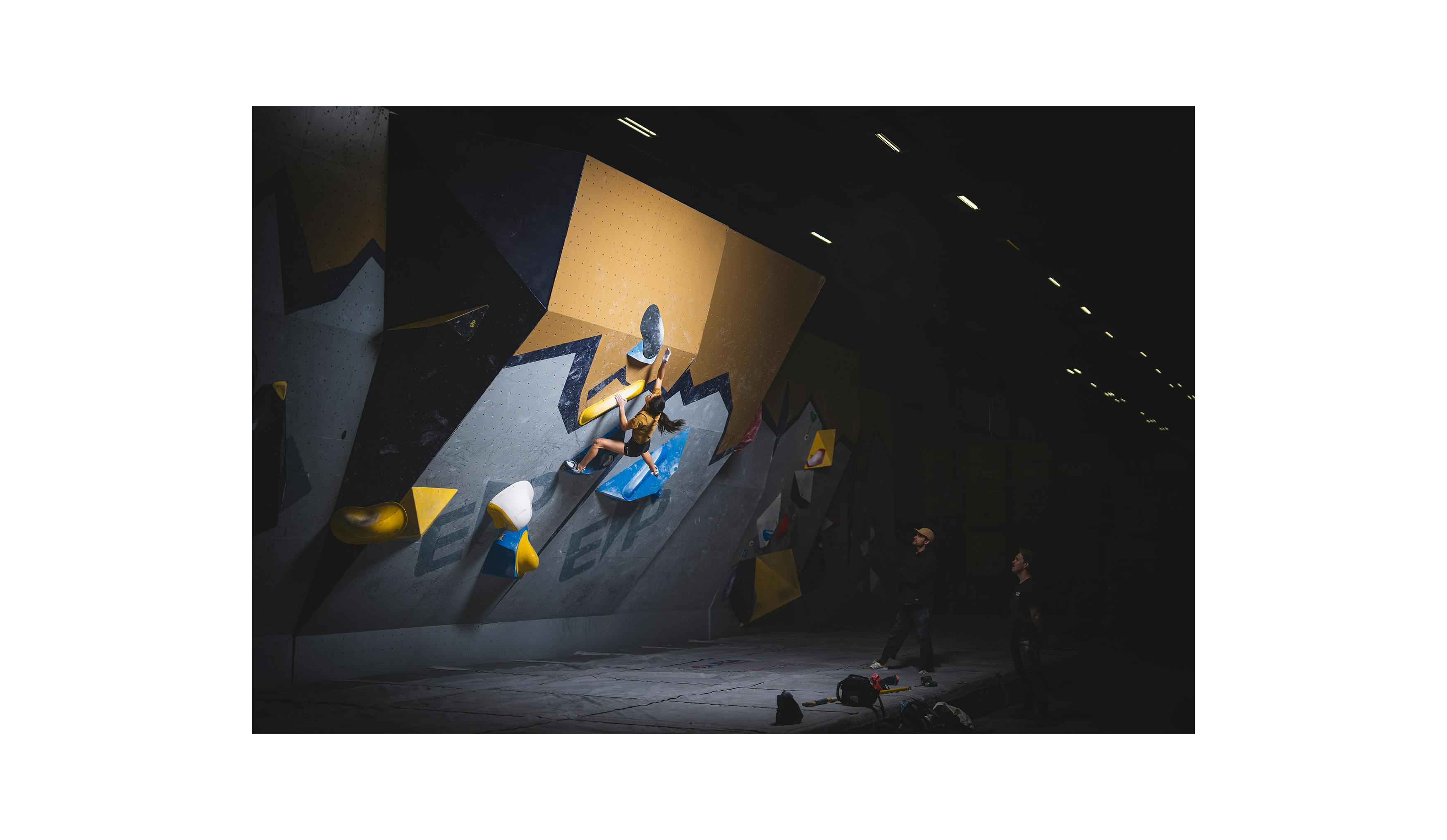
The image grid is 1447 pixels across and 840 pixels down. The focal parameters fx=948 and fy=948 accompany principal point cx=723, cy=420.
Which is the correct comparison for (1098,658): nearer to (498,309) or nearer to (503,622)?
(503,622)

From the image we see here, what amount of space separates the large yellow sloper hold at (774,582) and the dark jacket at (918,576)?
14.5 feet

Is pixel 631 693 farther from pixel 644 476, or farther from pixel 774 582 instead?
pixel 774 582

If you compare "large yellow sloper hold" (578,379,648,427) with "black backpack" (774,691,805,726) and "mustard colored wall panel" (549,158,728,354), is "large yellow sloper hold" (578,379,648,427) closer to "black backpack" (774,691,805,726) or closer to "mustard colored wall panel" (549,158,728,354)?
"mustard colored wall panel" (549,158,728,354)

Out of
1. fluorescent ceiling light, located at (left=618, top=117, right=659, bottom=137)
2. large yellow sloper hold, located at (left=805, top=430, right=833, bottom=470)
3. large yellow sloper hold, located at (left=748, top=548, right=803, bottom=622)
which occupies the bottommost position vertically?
large yellow sloper hold, located at (left=748, top=548, right=803, bottom=622)

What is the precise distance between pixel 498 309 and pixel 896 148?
3.40 meters

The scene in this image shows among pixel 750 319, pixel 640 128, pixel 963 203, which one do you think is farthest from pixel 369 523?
pixel 963 203

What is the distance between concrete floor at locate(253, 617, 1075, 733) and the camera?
260 inches

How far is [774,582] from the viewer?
14.6 m

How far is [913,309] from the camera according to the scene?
12430 mm

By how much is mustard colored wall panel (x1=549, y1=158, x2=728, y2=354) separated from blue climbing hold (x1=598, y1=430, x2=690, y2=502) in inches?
53.7

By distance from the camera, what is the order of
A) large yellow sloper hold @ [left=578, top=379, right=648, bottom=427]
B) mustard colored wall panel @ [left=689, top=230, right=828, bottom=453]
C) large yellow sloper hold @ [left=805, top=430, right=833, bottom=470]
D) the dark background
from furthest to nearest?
large yellow sloper hold @ [left=805, top=430, right=833, bottom=470] → mustard colored wall panel @ [left=689, top=230, right=828, bottom=453] → large yellow sloper hold @ [left=578, top=379, right=648, bottom=427] → the dark background

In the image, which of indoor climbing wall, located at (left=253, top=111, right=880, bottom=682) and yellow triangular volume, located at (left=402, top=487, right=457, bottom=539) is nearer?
indoor climbing wall, located at (left=253, top=111, right=880, bottom=682)

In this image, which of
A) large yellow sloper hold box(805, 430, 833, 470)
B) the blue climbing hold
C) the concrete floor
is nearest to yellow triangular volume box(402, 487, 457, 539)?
the concrete floor

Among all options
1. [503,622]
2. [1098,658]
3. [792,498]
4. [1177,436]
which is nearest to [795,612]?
[792,498]
